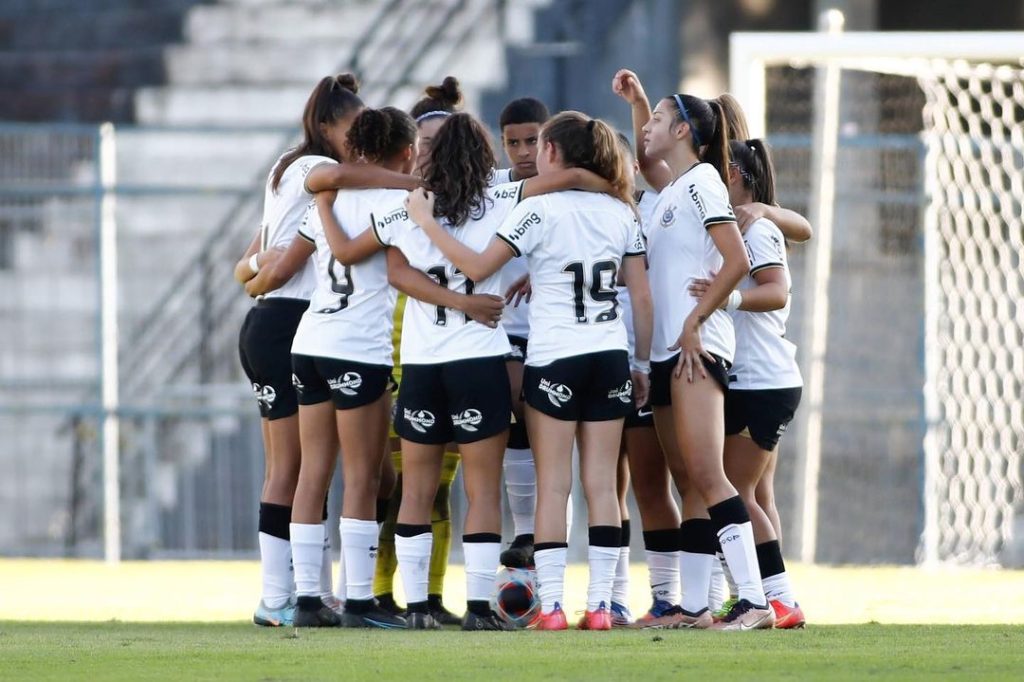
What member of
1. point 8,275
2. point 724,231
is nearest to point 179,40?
point 8,275

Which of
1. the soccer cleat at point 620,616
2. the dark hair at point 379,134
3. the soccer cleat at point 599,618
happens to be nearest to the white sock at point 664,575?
the soccer cleat at point 620,616

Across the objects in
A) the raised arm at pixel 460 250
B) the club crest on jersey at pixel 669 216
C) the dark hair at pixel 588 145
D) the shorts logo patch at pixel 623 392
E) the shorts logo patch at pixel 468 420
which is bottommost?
the shorts logo patch at pixel 468 420

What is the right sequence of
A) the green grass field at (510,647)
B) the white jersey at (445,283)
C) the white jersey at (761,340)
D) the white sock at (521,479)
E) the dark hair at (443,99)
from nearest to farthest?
the green grass field at (510,647), the white jersey at (445,283), the white jersey at (761,340), the white sock at (521,479), the dark hair at (443,99)

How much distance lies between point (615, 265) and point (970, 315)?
527 centimetres

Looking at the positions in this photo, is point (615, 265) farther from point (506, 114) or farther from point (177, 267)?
point (177, 267)

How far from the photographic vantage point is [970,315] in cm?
1084

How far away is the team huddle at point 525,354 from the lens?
20.0 ft

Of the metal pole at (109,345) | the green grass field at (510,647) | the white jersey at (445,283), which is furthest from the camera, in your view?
the metal pole at (109,345)

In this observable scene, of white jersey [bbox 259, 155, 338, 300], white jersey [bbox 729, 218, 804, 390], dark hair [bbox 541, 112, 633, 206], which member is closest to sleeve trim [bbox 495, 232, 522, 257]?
dark hair [bbox 541, 112, 633, 206]

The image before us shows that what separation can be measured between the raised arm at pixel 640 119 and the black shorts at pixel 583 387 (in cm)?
82

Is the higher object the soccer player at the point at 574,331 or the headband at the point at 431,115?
the headband at the point at 431,115

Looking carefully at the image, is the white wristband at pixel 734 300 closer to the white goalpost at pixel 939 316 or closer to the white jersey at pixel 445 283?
the white jersey at pixel 445 283

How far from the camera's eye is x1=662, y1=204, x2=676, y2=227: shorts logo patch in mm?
6238

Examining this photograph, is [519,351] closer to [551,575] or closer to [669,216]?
[669,216]
